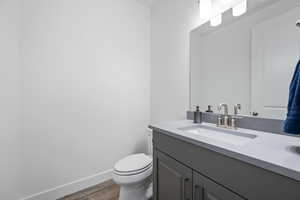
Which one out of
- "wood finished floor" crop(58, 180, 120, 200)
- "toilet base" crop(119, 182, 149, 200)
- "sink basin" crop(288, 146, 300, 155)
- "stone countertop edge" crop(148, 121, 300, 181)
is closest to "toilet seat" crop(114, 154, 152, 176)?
"toilet base" crop(119, 182, 149, 200)

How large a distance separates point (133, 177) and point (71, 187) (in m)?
0.83

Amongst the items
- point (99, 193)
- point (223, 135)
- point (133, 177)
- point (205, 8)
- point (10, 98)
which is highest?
point (205, 8)

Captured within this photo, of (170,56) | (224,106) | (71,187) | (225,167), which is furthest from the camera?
(170,56)

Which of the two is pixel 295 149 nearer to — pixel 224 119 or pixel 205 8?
pixel 224 119

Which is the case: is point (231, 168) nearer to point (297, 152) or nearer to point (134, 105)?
point (297, 152)

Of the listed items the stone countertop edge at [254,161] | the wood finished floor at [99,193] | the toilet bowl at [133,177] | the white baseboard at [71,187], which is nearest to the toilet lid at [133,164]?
the toilet bowl at [133,177]

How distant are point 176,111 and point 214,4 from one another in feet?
3.68

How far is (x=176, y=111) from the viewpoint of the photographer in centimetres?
176

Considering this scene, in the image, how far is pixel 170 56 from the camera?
1833 mm

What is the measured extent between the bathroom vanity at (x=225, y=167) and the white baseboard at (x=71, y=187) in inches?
38.0

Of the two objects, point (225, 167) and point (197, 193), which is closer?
point (225, 167)

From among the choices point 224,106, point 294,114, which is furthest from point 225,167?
point 224,106

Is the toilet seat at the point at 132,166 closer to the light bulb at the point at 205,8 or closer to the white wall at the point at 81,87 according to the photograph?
the white wall at the point at 81,87

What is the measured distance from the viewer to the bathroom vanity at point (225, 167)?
0.48 metres
